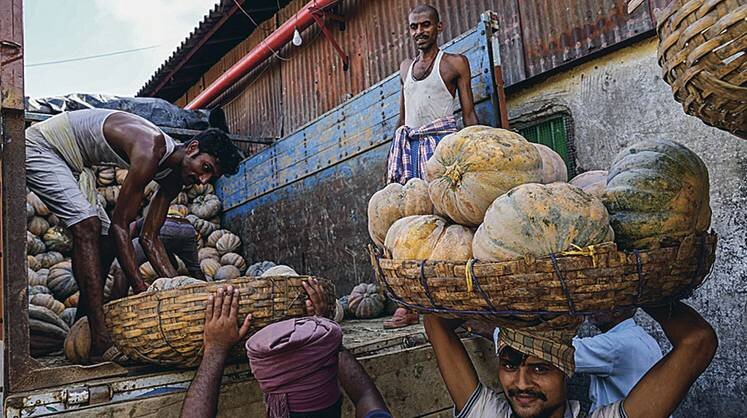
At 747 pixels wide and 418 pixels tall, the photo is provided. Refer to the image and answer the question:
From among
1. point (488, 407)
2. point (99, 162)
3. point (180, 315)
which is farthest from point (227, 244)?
point (488, 407)

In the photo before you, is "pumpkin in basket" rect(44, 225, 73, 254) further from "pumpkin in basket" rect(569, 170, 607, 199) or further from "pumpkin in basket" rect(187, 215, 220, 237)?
"pumpkin in basket" rect(569, 170, 607, 199)

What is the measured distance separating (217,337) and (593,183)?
4.86 ft

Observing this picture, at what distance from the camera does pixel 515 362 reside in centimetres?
204

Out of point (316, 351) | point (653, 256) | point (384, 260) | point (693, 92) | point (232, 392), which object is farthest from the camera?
point (232, 392)

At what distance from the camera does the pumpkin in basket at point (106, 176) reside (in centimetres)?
816

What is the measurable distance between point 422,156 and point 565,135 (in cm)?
131

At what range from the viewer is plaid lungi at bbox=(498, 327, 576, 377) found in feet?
6.09

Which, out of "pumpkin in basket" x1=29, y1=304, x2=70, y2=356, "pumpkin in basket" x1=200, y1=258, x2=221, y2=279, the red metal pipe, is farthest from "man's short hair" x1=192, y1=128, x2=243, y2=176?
"pumpkin in basket" x1=200, y1=258, x2=221, y2=279

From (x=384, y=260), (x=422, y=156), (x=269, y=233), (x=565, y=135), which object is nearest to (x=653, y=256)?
(x=384, y=260)

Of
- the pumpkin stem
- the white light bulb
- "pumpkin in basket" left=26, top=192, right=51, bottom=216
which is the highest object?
the white light bulb

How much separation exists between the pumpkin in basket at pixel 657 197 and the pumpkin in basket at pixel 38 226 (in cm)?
757

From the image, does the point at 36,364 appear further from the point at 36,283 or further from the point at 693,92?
the point at 36,283

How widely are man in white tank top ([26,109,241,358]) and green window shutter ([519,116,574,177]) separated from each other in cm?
241

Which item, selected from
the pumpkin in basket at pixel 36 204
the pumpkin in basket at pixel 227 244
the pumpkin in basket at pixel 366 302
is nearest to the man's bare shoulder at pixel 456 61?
the pumpkin in basket at pixel 366 302
